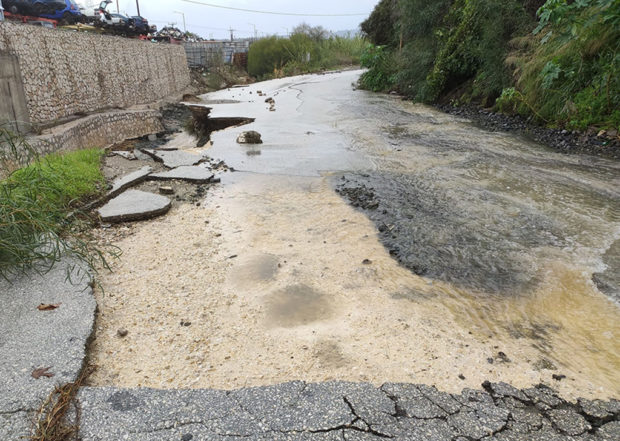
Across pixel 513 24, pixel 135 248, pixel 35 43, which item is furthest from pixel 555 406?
pixel 35 43

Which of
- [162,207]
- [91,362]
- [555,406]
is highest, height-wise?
[162,207]

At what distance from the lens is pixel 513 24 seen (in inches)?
345

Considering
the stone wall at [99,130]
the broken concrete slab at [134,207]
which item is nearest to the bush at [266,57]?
the stone wall at [99,130]

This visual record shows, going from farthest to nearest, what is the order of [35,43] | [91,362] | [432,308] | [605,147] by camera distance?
[35,43] → [605,147] → [432,308] → [91,362]

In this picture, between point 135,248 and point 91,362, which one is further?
point 135,248

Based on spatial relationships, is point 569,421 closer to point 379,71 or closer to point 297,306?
point 297,306

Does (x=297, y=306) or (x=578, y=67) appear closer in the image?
(x=297, y=306)

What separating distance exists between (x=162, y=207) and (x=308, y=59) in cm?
2405

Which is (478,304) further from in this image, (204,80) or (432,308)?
(204,80)

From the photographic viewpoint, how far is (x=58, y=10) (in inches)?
539

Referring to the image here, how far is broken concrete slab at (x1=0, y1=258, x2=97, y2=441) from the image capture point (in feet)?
5.37

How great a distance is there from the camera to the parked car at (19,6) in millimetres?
12391

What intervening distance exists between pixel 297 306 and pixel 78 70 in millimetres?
9762

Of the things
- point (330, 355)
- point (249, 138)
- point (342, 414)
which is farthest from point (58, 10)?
point (342, 414)
